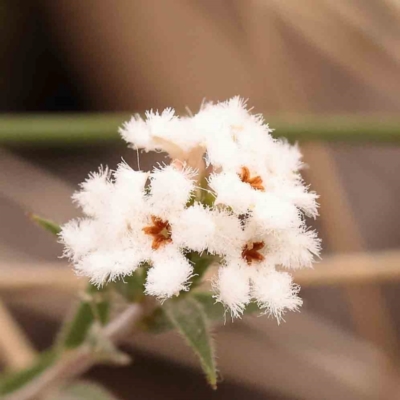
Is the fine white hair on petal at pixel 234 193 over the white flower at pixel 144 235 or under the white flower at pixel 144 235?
over

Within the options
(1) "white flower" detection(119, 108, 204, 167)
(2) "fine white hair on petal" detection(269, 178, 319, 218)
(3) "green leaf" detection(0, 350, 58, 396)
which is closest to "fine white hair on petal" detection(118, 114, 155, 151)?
(1) "white flower" detection(119, 108, 204, 167)

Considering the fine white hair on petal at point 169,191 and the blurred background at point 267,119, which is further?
the blurred background at point 267,119

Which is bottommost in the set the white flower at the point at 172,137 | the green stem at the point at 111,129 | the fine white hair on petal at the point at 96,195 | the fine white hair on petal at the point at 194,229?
the fine white hair on petal at the point at 194,229

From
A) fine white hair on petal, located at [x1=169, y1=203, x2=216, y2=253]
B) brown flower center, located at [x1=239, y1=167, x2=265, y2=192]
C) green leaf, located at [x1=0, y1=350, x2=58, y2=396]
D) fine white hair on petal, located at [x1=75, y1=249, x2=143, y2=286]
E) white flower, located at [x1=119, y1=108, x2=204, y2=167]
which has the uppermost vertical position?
white flower, located at [x1=119, y1=108, x2=204, y2=167]

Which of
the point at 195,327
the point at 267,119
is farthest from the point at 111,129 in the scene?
the point at 195,327

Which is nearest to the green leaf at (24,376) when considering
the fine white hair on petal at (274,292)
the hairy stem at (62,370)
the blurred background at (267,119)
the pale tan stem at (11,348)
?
the hairy stem at (62,370)

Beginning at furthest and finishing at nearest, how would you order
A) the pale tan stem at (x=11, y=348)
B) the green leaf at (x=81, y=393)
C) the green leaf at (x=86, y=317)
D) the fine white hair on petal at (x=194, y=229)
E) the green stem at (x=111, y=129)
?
the pale tan stem at (x=11, y=348) < the green stem at (x=111, y=129) < the green leaf at (x=81, y=393) < the green leaf at (x=86, y=317) < the fine white hair on petal at (x=194, y=229)

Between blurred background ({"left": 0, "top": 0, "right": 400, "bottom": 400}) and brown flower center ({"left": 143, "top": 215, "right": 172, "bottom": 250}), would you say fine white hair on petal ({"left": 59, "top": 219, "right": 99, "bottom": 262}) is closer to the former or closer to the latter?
brown flower center ({"left": 143, "top": 215, "right": 172, "bottom": 250})

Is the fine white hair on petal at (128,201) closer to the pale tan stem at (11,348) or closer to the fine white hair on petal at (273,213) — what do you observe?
the fine white hair on petal at (273,213)
